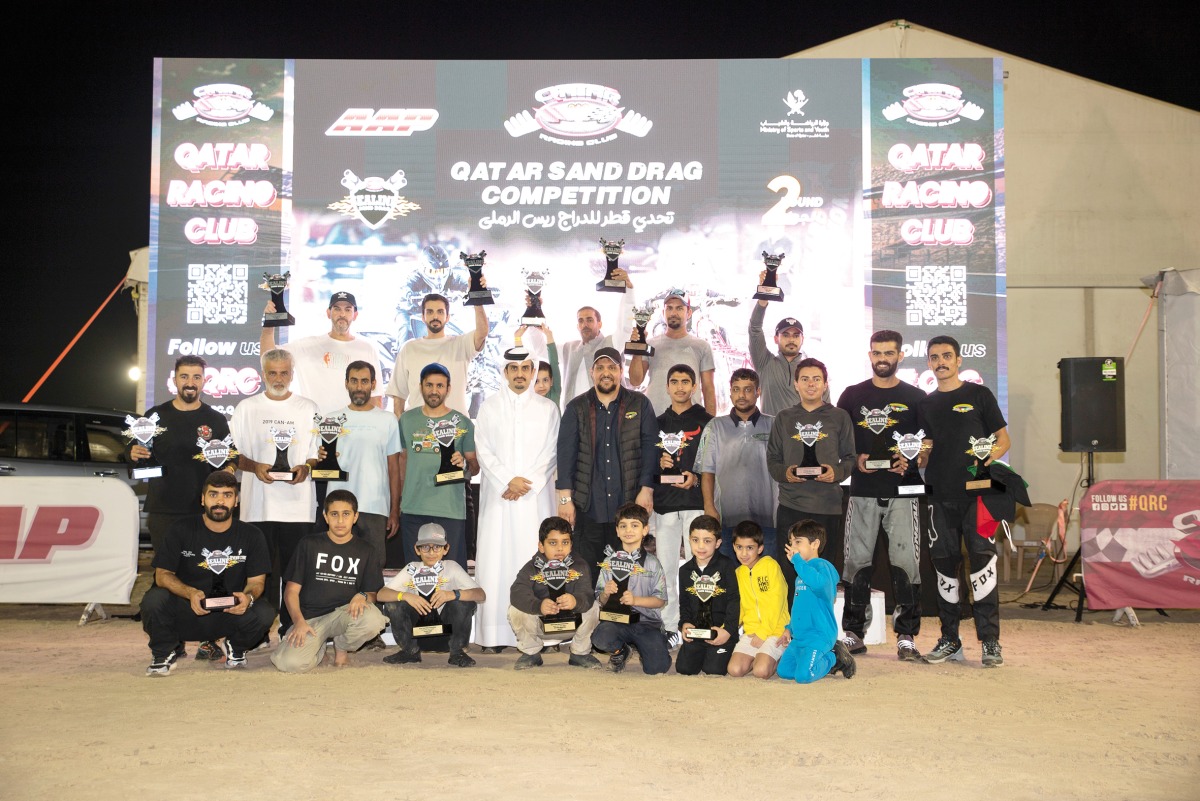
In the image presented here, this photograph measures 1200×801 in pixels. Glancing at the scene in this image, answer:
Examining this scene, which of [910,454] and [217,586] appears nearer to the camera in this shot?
[217,586]

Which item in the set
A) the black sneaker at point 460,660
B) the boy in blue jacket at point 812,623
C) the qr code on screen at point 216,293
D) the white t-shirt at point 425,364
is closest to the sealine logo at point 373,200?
the qr code on screen at point 216,293

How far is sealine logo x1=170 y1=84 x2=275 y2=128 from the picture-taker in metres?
9.79

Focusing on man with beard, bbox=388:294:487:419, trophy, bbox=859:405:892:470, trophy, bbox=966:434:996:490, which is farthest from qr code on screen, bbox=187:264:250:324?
trophy, bbox=966:434:996:490

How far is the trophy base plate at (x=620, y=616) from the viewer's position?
661cm

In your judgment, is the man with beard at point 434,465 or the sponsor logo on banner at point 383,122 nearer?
the man with beard at point 434,465

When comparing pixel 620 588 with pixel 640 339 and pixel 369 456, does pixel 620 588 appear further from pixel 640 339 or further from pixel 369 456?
pixel 640 339

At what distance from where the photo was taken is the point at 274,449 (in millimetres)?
7395

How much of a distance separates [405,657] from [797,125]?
564 centimetres

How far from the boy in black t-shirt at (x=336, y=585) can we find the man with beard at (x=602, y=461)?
50.6 inches

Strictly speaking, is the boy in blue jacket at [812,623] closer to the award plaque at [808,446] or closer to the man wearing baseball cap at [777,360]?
the award plaque at [808,446]

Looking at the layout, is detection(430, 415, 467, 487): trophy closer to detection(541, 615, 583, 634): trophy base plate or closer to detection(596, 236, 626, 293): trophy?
detection(541, 615, 583, 634): trophy base plate

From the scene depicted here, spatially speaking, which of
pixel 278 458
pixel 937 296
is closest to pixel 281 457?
pixel 278 458

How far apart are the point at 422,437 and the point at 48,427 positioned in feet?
17.3

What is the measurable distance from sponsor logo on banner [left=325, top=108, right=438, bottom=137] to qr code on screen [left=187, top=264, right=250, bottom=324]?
1476 mm
